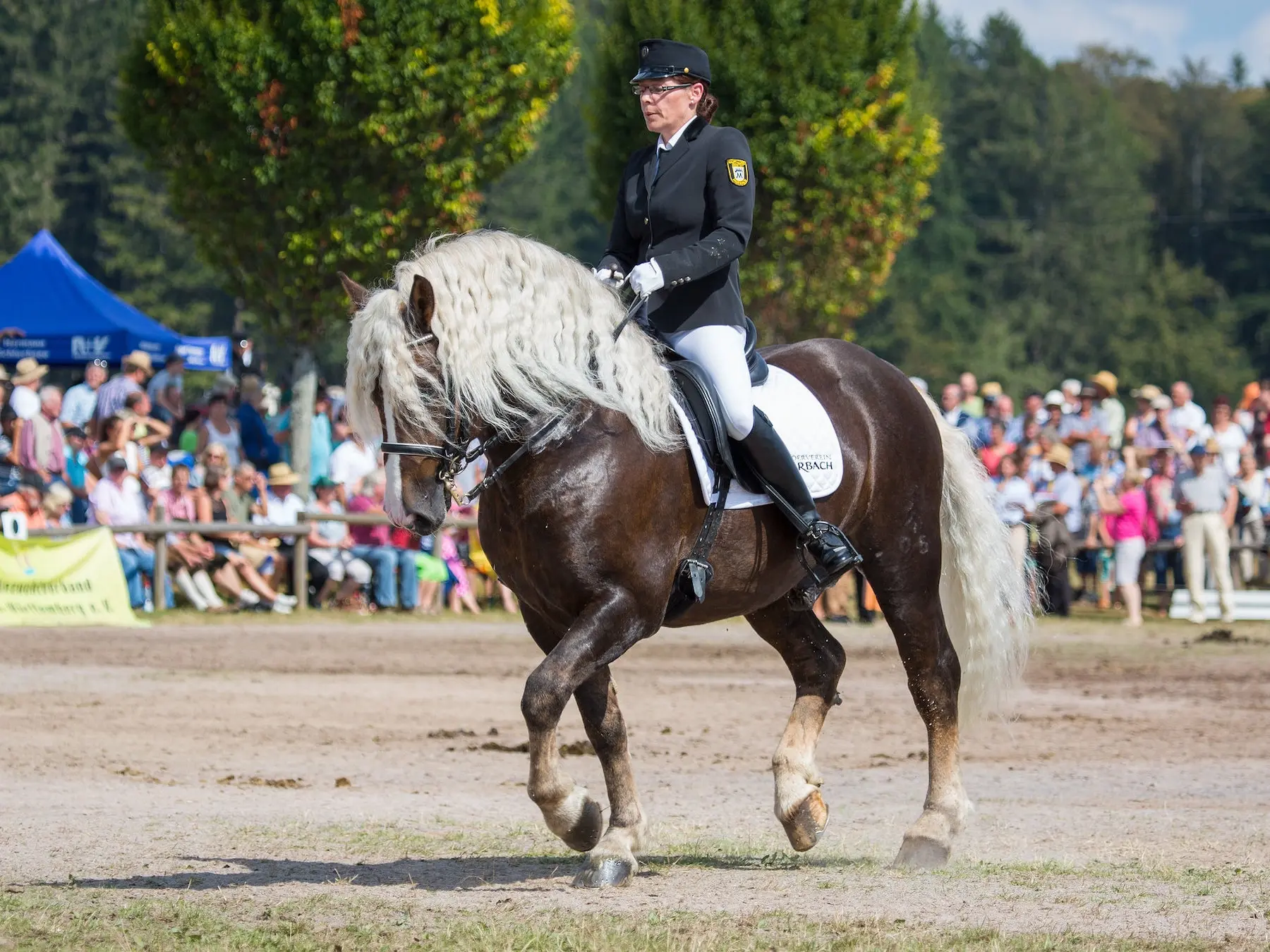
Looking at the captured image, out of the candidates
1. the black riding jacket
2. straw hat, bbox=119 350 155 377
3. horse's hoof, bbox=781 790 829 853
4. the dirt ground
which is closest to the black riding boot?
the black riding jacket

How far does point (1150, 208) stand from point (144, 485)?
71702mm

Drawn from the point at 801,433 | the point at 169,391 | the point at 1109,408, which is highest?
the point at 169,391

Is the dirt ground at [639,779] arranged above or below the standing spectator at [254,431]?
below

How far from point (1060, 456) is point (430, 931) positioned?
17.1m

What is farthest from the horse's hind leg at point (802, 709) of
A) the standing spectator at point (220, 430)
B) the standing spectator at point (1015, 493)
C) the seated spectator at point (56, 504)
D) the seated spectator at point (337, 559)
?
the standing spectator at point (220, 430)

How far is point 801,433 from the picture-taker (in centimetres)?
722

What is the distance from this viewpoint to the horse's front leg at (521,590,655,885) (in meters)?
6.16

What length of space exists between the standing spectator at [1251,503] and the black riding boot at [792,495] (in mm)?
17046

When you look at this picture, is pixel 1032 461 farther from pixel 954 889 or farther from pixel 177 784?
pixel 954 889

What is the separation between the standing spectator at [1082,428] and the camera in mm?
22406

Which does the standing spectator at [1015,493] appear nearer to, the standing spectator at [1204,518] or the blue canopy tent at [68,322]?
the standing spectator at [1204,518]

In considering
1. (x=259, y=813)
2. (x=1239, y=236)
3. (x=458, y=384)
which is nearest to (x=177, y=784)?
(x=259, y=813)

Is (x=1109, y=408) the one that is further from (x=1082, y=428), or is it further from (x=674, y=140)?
(x=674, y=140)

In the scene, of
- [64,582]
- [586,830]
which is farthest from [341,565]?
[586,830]
